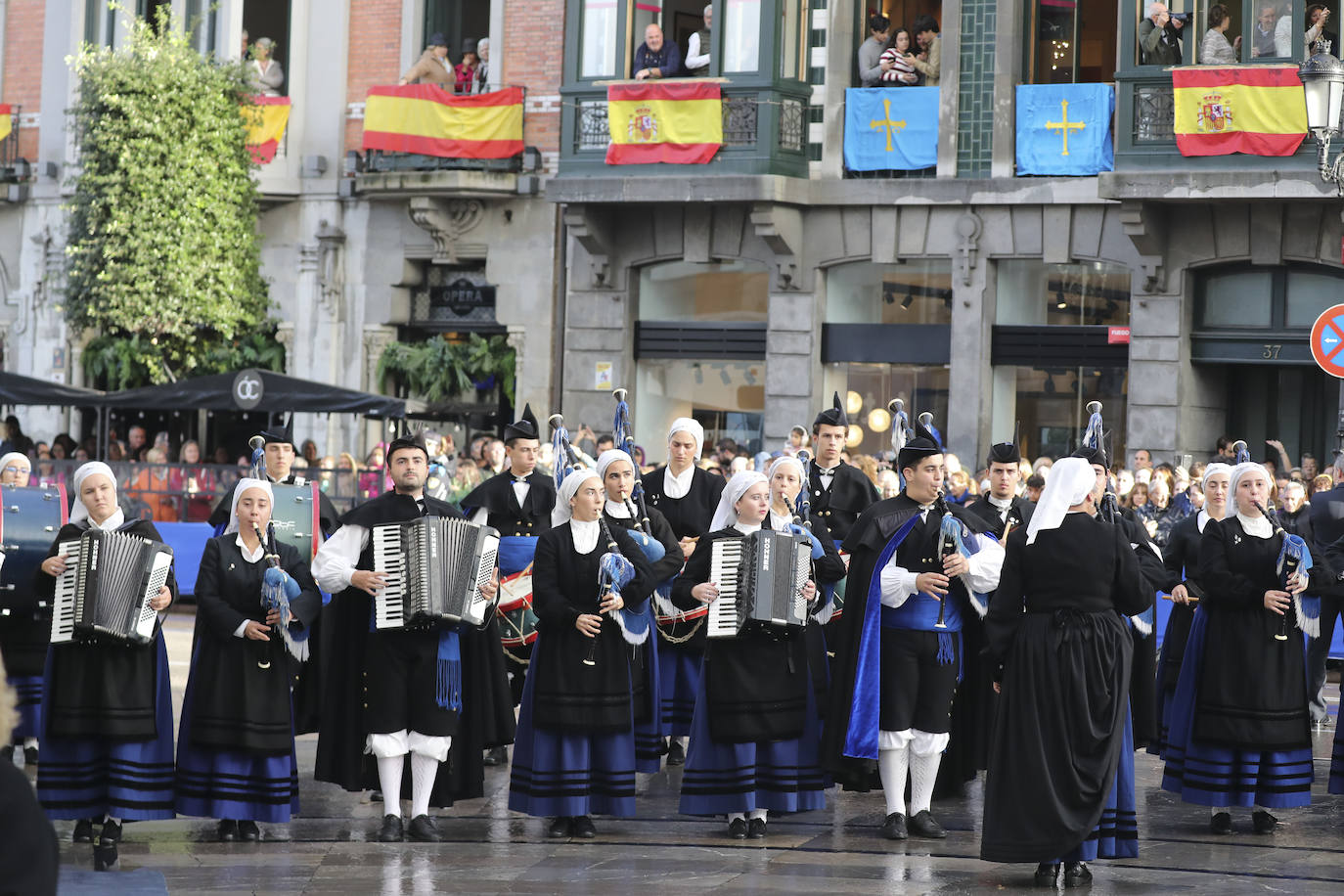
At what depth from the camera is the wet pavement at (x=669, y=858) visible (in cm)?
952

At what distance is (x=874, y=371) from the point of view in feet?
81.8

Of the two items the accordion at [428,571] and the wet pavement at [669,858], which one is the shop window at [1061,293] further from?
the accordion at [428,571]

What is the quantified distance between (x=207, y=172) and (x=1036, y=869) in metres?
19.5

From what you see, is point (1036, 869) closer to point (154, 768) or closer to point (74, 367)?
point (154, 768)

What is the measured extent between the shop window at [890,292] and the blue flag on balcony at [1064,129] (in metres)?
1.70

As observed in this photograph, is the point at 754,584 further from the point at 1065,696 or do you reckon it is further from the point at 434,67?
the point at 434,67

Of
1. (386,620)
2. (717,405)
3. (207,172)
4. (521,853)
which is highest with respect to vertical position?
(207,172)

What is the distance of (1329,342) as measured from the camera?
16.4m

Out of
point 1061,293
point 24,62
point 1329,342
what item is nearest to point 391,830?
point 1329,342

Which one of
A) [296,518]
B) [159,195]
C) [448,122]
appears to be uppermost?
[448,122]

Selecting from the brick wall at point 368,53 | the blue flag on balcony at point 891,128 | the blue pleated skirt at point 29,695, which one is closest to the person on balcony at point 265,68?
the brick wall at point 368,53

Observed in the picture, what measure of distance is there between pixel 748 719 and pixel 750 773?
294 millimetres

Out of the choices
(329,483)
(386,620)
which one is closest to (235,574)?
(386,620)

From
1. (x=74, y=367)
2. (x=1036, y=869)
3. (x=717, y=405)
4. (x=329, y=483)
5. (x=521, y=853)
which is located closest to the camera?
(x=1036, y=869)
